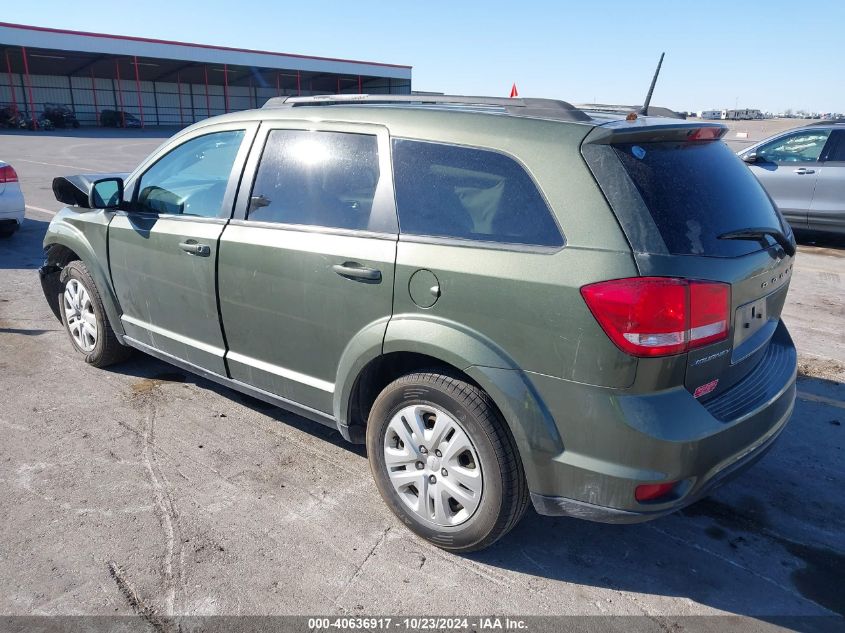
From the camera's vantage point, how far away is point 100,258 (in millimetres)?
4395

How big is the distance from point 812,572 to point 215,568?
8.29 feet

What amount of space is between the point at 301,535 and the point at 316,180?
1703mm

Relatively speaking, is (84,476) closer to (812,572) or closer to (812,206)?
(812,572)

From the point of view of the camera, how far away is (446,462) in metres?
2.74

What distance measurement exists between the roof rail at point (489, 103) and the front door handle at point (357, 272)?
90 cm

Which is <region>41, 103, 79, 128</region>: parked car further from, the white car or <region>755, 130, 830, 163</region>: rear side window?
<region>755, 130, 830, 163</region>: rear side window

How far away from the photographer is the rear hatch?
231 centimetres

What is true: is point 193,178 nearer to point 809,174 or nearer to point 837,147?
point 809,174

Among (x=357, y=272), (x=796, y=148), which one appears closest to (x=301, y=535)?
(x=357, y=272)

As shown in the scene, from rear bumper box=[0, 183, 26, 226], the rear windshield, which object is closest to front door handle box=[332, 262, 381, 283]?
the rear windshield

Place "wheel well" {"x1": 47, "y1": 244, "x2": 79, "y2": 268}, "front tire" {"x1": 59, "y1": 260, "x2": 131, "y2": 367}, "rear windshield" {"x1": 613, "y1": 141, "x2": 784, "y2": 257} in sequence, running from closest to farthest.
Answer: "rear windshield" {"x1": 613, "y1": 141, "x2": 784, "y2": 257}, "front tire" {"x1": 59, "y1": 260, "x2": 131, "y2": 367}, "wheel well" {"x1": 47, "y1": 244, "x2": 79, "y2": 268}

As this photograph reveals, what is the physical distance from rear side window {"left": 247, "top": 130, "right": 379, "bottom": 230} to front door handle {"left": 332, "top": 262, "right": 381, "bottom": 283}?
0.20m

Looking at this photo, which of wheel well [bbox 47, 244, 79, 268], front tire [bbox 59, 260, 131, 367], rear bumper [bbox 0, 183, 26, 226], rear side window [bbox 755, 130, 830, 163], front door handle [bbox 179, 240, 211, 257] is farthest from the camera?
rear side window [bbox 755, 130, 830, 163]

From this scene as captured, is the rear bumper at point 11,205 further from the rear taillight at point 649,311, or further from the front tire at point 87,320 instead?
the rear taillight at point 649,311
